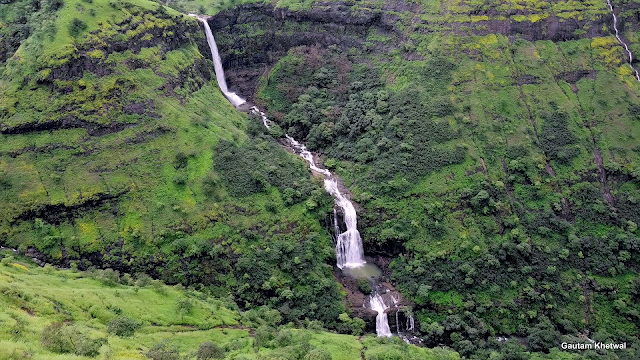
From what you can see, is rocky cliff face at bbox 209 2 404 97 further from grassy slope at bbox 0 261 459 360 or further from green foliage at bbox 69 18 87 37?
grassy slope at bbox 0 261 459 360

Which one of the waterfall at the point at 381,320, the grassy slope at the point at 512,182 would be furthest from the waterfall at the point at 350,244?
the waterfall at the point at 381,320

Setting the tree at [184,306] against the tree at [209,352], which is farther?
the tree at [184,306]

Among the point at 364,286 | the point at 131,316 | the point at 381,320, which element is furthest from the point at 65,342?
the point at 364,286

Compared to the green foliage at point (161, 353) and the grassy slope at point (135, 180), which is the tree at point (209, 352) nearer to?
the green foliage at point (161, 353)

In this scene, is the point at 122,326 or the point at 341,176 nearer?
the point at 122,326

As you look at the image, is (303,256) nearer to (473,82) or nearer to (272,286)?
(272,286)

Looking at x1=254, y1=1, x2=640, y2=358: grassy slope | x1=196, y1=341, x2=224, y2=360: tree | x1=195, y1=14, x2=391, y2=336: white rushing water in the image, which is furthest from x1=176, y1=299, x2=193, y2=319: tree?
x1=254, y1=1, x2=640, y2=358: grassy slope

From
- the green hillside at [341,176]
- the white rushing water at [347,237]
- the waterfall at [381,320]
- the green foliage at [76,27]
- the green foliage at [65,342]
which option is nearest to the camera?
the green foliage at [65,342]

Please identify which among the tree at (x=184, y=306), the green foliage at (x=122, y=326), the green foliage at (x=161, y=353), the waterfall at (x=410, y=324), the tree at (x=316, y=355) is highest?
the green foliage at (x=161, y=353)

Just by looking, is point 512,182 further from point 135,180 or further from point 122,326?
point 122,326

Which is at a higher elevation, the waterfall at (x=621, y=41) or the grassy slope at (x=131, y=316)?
the waterfall at (x=621, y=41)
